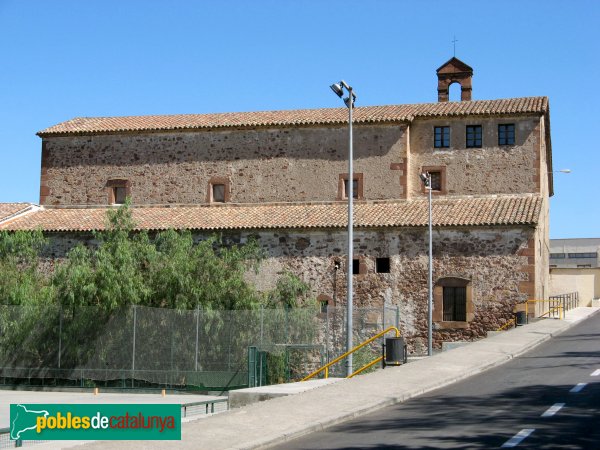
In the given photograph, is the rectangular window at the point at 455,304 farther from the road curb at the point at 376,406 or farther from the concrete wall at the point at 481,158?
the road curb at the point at 376,406

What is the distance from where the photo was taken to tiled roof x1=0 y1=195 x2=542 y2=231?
35250mm

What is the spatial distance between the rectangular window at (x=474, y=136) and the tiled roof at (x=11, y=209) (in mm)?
21752

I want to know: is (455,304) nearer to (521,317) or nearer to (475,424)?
(521,317)

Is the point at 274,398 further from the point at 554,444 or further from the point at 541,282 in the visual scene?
the point at 541,282

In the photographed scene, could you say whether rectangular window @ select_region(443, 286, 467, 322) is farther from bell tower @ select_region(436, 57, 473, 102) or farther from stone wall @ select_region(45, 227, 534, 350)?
bell tower @ select_region(436, 57, 473, 102)

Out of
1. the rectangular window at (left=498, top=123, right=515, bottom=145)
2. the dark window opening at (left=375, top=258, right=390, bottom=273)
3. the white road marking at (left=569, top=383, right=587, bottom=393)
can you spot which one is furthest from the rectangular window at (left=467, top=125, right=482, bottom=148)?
the white road marking at (left=569, top=383, right=587, bottom=393)

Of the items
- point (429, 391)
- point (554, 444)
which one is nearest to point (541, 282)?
point (429, 391)

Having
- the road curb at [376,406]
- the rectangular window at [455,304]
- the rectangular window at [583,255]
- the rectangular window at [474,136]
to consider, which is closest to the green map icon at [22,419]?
the road curb at [376,406]

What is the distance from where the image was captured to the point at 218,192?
135 ft

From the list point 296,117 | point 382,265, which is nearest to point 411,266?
point 382,265

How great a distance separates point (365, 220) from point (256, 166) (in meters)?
7.22

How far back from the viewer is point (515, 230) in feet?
112

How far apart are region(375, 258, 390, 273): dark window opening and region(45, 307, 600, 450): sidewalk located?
1114 cm

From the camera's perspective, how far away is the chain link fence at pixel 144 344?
30938mm
